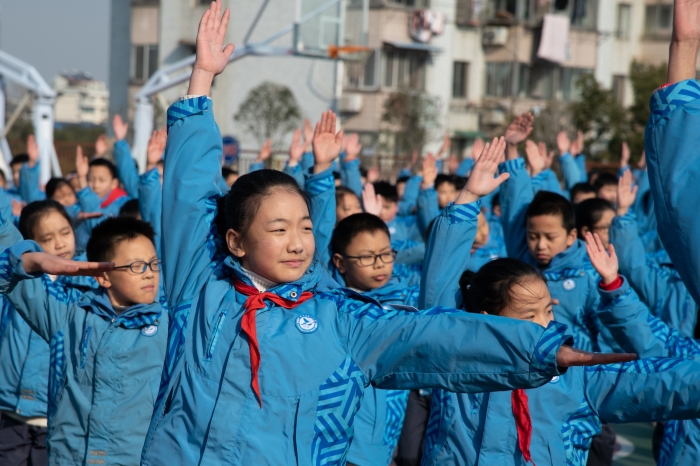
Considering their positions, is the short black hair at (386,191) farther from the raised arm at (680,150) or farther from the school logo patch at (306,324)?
the raised arm at (680,150)

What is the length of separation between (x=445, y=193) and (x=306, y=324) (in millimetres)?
6316

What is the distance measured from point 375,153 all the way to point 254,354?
2456cm

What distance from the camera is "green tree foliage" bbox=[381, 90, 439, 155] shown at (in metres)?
26.2

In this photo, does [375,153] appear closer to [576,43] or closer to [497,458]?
[576,43]

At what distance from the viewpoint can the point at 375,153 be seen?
26625 millimetres

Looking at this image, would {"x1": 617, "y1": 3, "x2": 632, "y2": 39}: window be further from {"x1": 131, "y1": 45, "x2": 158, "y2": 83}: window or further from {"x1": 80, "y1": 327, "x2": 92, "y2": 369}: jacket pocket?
{"x1": 80, "y1": 327, "x2": 92, "y2": 369}: jacket pocket

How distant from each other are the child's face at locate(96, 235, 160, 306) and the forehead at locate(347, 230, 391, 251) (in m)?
1.07

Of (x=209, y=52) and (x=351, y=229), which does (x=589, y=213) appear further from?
(x=209, y=52)

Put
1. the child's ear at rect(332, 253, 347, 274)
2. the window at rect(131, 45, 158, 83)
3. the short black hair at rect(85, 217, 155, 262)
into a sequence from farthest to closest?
the window at rect(131, 45, 158, 83), the child's ear at rect(332, 253, 347, 274), the short black hair at rect(85, 217, 155, 262)

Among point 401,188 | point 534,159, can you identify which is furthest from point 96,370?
Answer: point 401,188

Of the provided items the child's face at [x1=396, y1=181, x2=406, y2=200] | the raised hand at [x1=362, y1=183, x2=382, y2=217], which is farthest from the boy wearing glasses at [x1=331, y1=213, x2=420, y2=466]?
the child's face at [x1=396, y1=181, x2=406, y2=200]

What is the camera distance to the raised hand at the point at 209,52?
264cm

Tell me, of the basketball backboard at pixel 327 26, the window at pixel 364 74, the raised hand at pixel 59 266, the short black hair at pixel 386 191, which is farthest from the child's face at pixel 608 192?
the window at pixel 364 74

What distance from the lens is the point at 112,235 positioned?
160 inches
